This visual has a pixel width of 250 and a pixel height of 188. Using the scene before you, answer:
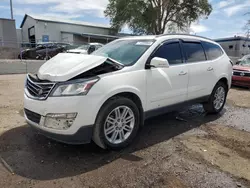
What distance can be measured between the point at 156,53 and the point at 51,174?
256cm

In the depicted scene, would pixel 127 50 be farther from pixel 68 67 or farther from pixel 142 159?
pixel 142 159

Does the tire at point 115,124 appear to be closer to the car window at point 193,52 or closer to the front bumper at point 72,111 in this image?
the front bumper at point 72,111

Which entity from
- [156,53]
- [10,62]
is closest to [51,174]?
[156,53]

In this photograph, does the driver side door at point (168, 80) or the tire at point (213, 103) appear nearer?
the driver side door at point (168, 80)

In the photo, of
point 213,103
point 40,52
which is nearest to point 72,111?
point 213,103

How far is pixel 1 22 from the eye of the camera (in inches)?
1054

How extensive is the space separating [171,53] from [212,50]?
5.32 ft

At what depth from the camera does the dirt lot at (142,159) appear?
2904 mm

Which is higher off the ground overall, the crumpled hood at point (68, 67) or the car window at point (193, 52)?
the car window at point (193, 52)

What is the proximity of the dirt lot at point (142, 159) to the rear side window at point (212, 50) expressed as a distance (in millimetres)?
1603

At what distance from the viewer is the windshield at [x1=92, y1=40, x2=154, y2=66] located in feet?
13.2

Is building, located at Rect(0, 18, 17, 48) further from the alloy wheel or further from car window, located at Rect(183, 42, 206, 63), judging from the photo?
the alloy wheel

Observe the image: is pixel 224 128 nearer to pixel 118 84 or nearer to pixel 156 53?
pixel 156 53

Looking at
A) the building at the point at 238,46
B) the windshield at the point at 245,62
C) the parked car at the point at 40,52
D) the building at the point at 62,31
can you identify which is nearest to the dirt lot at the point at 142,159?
the windshield at the point at 245,62
